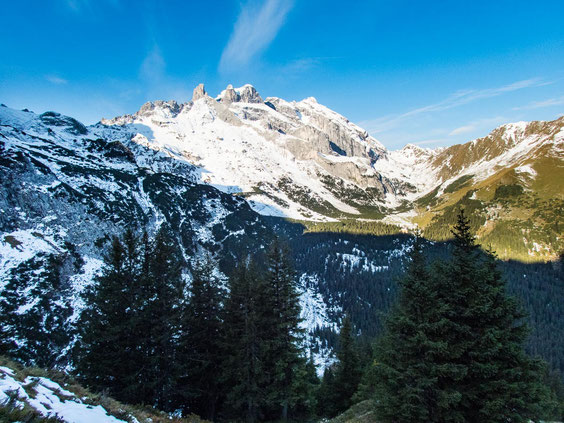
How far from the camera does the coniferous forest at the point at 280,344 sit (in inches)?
554

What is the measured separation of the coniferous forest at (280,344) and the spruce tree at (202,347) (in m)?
0.10

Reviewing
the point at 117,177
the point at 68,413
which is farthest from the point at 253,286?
the point at 117,177

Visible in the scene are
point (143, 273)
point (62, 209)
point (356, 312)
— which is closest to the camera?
point (143, 273)

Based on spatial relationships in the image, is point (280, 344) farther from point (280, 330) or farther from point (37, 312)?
point (37, 312)

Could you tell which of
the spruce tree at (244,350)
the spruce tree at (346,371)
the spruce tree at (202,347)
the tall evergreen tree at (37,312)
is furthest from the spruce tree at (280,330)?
the tall evergreen tree at (37,312)

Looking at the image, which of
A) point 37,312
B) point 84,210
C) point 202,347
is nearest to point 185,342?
point 202,347

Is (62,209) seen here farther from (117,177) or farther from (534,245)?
(534,245)

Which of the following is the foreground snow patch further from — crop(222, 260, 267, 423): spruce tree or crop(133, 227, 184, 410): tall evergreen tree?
crop(222, 260, 267, 423): spruce tree

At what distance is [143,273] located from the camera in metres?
22.6

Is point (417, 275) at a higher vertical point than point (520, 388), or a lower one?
higher

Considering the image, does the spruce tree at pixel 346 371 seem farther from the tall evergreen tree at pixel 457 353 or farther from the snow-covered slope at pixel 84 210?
the snow-covered slope at pixel 84 210

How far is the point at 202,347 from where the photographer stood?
81.1 feet

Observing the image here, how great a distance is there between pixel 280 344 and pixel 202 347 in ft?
26.2

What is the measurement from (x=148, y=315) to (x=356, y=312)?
431ft
